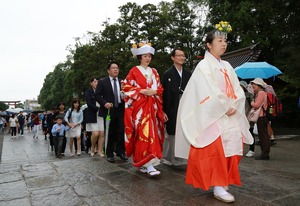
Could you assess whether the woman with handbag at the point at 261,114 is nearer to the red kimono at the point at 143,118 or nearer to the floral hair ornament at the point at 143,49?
the red kimono at the point at 143,118

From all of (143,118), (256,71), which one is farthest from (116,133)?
(256,71)

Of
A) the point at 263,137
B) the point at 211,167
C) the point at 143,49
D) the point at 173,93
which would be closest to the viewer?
the point at 211,167

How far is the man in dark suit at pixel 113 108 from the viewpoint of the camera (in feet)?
17.0

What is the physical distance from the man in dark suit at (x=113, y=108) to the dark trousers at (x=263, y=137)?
9.40 ft

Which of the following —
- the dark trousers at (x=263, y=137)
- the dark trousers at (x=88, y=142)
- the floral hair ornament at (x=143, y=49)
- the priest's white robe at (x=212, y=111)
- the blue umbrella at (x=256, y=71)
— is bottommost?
the dark trousers at (x=88, y=142)

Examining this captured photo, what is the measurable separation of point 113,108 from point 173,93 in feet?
4.51

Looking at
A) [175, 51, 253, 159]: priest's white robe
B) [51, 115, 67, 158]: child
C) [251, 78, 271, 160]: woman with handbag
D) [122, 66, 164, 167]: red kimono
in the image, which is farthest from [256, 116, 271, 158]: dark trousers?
[51, 115, 67, 158]: child

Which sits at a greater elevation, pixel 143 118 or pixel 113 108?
pixel 113 108

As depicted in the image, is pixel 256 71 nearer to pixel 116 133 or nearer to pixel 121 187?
pixel 116 133

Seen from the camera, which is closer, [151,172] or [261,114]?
[151,172]

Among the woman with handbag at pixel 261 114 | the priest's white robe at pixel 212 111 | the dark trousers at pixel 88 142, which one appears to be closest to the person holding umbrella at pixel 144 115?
the priest's white robe at pixel 212 111

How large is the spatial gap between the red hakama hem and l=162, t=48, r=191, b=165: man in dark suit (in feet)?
4.86

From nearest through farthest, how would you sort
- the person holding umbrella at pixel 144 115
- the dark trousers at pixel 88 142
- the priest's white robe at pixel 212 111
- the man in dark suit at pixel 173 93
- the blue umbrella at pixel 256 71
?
the priest's white robe at pixel 212 111
the person holding umbrella at pixel 144 115
the man in dark suit at pixel 173 93
the dark trousers at pixel 88 142
the blue umbrella at pixel 256 71

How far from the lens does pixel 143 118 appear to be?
4.07m
